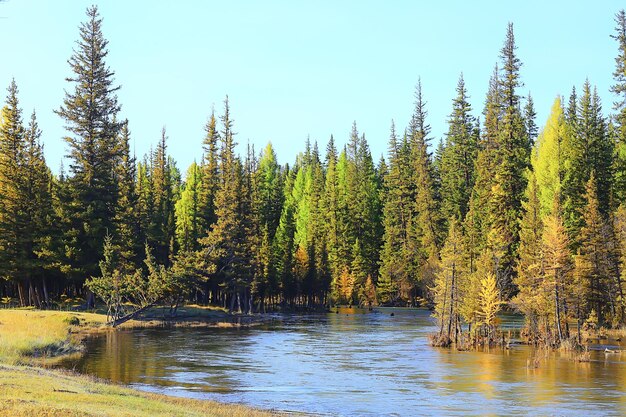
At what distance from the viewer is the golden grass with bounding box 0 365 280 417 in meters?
18.8

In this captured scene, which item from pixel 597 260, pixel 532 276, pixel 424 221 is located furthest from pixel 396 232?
pixel 532 276

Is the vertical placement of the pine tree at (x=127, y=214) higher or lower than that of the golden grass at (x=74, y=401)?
higher

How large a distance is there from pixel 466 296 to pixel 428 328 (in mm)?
15038

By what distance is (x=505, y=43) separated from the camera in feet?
329

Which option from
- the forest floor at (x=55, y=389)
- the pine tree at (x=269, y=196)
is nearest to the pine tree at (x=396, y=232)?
the pine tree at (x=269, y=196)

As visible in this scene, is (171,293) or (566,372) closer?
(566,372)

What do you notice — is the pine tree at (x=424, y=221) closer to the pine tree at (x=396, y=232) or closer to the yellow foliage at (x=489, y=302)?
the pine tree at (x=396, y=232)

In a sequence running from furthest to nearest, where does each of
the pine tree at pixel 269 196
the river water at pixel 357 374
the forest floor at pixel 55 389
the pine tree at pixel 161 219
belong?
the pine tree at pixel 269 196 → the pine tree at pixel 161 219 → the river water at pixel 357 374 → the forest floor at pixel 55 389

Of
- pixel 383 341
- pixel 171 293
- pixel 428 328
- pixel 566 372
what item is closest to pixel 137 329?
pixel 171 293

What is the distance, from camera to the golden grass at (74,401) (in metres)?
18.8

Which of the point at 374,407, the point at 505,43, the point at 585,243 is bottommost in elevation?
the point at 374,407

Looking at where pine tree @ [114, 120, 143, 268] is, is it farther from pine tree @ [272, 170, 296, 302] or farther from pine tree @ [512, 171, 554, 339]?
pine tree @ [512, 171, 554, 339]

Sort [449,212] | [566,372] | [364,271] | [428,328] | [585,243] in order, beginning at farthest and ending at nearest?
[364,271] → [449,212] → [428,328] → [585,243] → [566,372]

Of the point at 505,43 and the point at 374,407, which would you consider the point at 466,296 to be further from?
the point at 505,43
